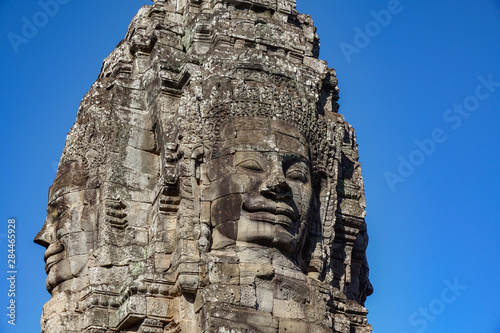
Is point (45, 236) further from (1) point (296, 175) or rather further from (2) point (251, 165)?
A: (1) point (296, 175)

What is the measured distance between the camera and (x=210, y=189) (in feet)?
62.6

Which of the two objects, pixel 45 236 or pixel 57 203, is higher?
pixel 57 203

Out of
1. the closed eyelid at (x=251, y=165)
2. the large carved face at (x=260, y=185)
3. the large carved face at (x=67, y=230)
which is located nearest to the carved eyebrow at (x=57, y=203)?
the large carved face at (x=67, y=230)

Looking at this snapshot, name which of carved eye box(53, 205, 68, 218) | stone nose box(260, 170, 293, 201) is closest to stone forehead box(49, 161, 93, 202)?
carved eye box(53, 205, 68, 218)

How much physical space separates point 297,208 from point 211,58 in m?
3.34

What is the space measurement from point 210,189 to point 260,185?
3.16 feet

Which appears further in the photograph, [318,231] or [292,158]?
[318,231]

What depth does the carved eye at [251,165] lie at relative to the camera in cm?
1889

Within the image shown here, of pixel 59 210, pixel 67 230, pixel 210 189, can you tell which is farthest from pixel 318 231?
pixel 59 210

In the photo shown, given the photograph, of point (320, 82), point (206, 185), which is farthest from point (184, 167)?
point (320, 82)

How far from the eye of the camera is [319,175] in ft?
66.3

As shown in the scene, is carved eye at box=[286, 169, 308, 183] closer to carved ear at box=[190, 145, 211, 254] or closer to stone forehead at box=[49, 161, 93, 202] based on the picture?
carved ear at box=[190, 145, 211, 254]

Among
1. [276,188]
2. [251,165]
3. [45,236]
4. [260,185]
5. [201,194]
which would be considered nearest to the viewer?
[276,188]

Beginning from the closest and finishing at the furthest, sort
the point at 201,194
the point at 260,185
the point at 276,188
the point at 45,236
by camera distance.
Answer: the point at 276,188, the point at 260,185, the point at 201,194, the point at 45,236
